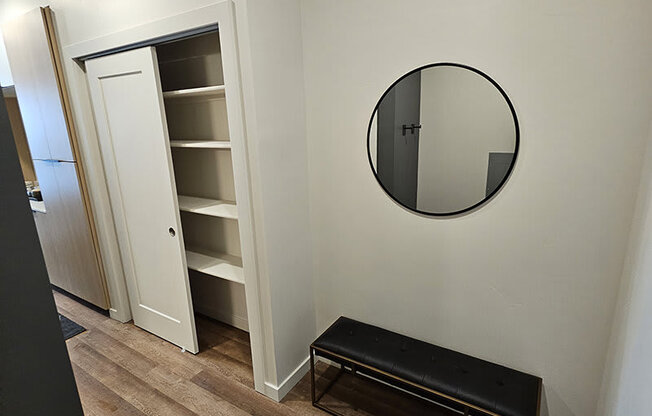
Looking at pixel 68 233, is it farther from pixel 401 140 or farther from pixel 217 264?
pixel 401 140

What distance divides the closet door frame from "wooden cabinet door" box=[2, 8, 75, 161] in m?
0.16

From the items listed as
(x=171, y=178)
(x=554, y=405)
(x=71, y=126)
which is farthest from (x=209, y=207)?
(x=554, y=405)

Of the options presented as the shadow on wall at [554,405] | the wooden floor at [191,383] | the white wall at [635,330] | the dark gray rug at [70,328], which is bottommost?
the wooden floor at [191,383]

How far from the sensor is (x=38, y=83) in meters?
2.59

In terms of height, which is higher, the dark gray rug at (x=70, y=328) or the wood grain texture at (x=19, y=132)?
the wood grain texture at (x=19, y=132)

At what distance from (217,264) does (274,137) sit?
44.8 inches

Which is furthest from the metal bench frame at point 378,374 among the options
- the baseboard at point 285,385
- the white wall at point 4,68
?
the white wall at point 4,68

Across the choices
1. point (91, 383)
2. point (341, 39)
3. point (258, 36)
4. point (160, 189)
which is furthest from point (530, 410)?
point (91, 383)

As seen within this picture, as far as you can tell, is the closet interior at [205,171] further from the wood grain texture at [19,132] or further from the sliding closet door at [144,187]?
the wood grain texture at [19,132]

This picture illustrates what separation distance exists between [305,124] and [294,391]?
62.6 inches

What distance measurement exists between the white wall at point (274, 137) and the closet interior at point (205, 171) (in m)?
0.37

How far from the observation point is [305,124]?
6.74 feet

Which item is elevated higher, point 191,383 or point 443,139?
point 443,139

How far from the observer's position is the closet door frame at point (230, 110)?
66.1 inches
